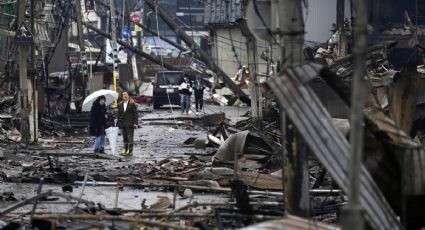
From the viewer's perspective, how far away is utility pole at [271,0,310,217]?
10109mm

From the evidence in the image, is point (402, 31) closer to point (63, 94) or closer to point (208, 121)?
point (208, 121)

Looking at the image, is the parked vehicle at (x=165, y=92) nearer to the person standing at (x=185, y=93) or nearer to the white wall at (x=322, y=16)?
the person standing at (x=185, y=93)

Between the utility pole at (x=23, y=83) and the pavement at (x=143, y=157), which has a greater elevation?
the utility pole at (x=23, y=83)

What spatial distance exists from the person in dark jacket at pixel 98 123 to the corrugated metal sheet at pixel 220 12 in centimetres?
2999

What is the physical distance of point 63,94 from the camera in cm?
3438

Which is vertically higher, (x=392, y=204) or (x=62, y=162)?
(x=392, y=204)

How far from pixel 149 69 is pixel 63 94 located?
138ft

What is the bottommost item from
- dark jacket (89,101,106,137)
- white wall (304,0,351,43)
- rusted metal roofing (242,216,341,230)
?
dark jacket (89,101,106,137)

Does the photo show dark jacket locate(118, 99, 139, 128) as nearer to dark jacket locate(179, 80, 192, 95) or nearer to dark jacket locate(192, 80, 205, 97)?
dark jacket locate(179, 80, 192, 95)

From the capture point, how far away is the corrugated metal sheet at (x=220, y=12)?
54.0 metres

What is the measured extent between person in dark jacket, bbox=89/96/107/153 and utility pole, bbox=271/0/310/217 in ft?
→ 43.3

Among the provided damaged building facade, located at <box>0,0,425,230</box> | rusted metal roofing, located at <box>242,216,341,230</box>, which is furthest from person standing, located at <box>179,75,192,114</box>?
rusted metal roofing, located at <box>242,216,341,230</box>

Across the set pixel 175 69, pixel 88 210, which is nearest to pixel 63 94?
pixel 175 69

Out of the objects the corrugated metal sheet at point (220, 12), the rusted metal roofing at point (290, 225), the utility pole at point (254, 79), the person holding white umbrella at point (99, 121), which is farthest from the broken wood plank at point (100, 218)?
the corrugated metal sheet at point (220, 12)
